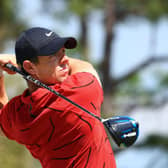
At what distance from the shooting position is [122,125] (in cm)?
254

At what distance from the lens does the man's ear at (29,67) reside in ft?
8.27

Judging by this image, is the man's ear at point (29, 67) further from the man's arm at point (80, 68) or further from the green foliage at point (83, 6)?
the green foliage at point (83, 6)

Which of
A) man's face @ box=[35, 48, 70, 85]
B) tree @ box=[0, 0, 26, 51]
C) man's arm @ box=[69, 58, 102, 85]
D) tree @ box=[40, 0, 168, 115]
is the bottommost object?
tree @ box=[40, 0, 168, 115]

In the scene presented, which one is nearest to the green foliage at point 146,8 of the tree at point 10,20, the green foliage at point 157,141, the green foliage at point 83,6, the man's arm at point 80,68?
the green foliage at point 83,6

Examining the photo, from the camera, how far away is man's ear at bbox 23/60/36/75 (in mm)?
2520

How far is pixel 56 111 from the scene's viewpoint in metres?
2.49

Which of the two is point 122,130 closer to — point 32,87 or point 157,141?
point 32,87

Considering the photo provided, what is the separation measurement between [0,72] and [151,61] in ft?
47.1

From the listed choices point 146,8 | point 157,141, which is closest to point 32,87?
point 146,8

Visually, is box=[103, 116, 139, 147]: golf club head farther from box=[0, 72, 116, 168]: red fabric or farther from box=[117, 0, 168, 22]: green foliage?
box=[117, 0, 168, 22]: green foliage

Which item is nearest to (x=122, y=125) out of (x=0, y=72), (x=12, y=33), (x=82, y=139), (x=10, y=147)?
(x=82, y=139)

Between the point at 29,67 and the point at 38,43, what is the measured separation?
0.39ft

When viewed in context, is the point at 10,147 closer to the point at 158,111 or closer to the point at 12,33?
the point at 12,33

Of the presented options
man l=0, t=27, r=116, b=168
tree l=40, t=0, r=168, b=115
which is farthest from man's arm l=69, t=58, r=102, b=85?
tree l=40, t=0, r=168, b=115
